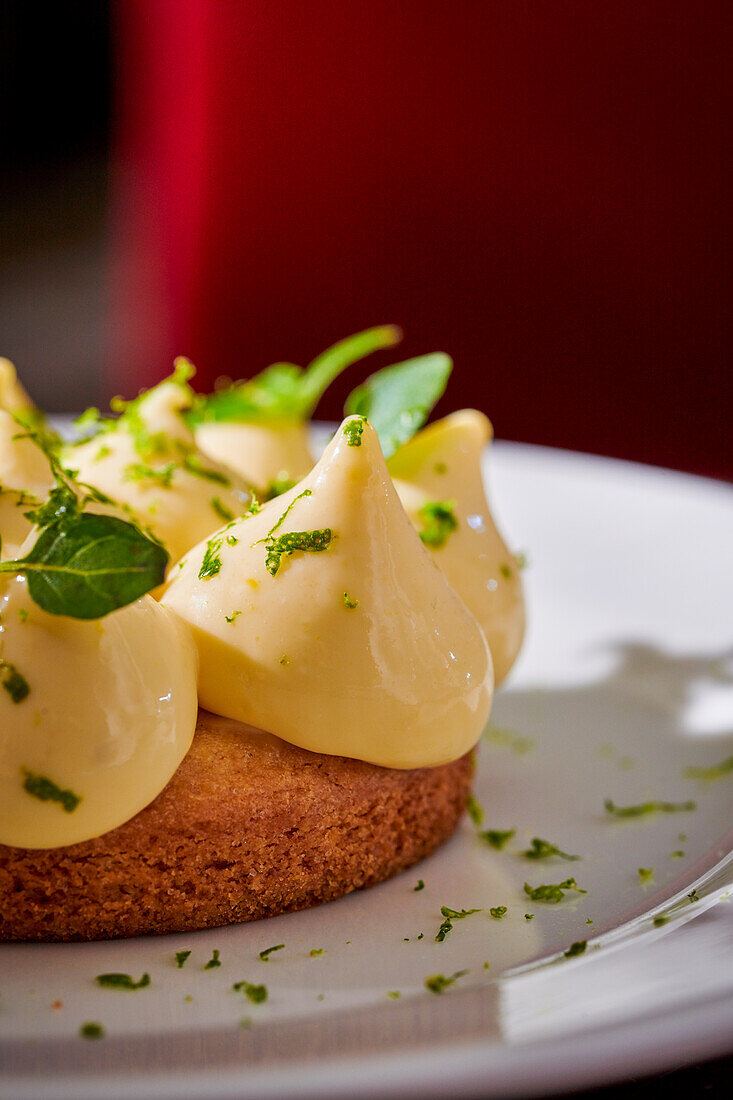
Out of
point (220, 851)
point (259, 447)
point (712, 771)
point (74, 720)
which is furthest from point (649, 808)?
point (74, 720)

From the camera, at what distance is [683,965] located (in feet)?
4.52

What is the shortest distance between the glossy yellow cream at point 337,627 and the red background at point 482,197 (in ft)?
10.8

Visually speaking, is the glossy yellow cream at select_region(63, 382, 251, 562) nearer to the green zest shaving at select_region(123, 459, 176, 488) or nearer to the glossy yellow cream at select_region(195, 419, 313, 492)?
the green zest shaving at select_region(123, 459, 176, 488)

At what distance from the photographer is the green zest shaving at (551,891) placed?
68.7 inches

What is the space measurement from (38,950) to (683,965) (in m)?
0.80

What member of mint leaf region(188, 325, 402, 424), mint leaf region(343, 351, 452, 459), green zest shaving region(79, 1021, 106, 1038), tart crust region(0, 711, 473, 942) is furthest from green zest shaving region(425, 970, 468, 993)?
mint leaf region(188, 325, 402, 424)

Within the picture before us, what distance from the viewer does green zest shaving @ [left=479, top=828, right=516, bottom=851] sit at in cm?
193

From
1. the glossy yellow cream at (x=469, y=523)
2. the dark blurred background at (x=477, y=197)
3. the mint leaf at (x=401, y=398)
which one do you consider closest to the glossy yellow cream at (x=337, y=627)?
the glossy yellow cream at (x=469, y=523)

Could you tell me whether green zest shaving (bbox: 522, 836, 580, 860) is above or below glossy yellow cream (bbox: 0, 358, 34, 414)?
below

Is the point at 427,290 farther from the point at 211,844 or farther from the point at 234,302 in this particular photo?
the point at 211,844

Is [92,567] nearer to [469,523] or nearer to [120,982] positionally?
[120,982]

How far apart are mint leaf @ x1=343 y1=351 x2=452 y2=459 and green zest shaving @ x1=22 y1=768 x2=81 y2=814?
3.08 feet

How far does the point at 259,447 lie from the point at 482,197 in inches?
110

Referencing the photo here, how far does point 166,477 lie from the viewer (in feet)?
6.50
